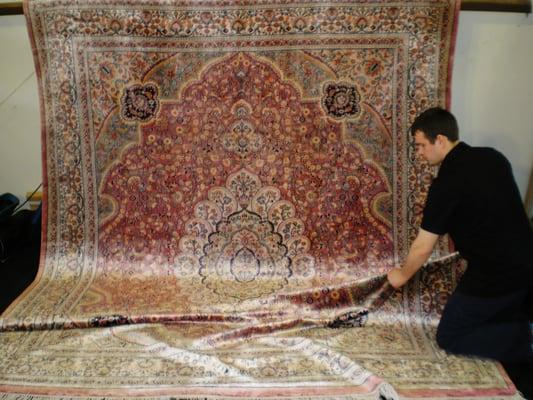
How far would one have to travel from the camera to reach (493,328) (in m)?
1.87

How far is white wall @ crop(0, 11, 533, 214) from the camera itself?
2.52 m

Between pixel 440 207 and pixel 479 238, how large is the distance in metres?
0.20

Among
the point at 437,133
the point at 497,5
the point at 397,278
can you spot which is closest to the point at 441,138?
the point at 437,133

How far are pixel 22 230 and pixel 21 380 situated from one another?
1315mm

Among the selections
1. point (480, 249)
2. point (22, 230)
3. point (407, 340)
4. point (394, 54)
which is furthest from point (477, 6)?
point (22, 230)

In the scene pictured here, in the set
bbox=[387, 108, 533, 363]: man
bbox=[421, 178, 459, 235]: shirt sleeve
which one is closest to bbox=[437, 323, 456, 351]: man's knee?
bbox=[387, 108, 533, 363]: man

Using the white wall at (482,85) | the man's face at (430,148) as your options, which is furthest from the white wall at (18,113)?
the man's face at (430,148)

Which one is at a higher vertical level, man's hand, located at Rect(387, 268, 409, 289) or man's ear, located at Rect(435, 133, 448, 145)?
man's ear, located at Rect(435, 133, 448, 145)

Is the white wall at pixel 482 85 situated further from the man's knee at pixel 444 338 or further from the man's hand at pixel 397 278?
the man's knee at pixel 444 338

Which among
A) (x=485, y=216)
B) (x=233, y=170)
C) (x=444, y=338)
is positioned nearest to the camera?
(x=485, y=216)

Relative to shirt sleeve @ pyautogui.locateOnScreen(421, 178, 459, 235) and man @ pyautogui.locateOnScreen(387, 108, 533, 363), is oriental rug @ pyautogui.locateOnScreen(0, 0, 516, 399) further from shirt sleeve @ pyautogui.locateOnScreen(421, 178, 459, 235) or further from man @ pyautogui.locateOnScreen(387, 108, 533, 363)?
shirt sleeve @ pyautogui.locateOnScreen(421, 178, 459, 235)

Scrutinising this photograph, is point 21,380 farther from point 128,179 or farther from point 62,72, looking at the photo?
point 62,72

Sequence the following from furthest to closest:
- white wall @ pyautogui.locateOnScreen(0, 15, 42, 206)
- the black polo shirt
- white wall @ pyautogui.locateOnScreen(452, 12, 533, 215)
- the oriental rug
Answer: white wall @ pyautogui.locateOnScreen(0, 15, 42, 206)
white wall @ pyautogui.locateOnScreen(452, 12, 533, 215)
the oriental rug
the black polo shirt

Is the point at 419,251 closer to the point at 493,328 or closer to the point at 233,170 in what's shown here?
the point at 493,328
